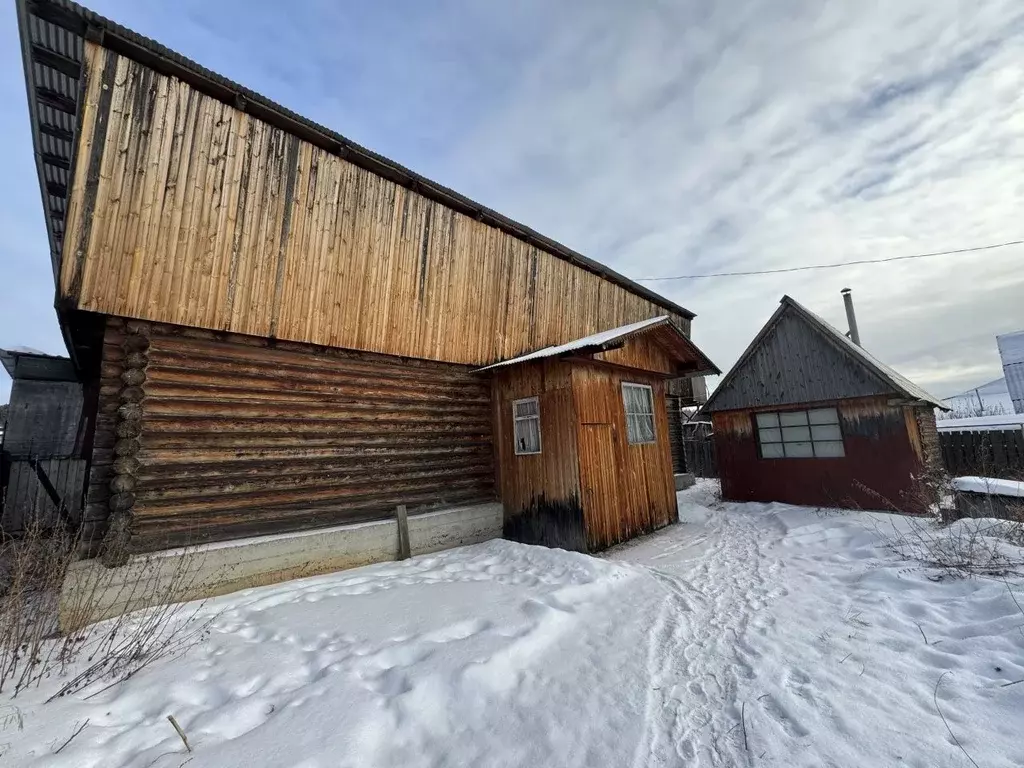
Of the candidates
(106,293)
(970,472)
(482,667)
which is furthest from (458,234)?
(970,472)

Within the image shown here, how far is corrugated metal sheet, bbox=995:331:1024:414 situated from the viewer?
22422mm

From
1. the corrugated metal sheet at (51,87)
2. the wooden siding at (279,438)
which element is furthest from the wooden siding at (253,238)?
the corrugated metal sheet at (51,87)

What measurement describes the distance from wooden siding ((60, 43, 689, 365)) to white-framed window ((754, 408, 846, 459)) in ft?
25.4

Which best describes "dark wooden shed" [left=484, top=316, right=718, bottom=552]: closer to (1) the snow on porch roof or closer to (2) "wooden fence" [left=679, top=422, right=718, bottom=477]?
(1) the snow on porch roof

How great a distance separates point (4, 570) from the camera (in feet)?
19.4

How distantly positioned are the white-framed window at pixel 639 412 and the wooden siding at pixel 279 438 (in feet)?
11.8

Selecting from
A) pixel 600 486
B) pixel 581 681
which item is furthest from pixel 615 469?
pixel 581 681

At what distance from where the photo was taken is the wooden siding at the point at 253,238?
582 cm

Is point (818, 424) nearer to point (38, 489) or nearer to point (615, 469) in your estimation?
point (615, 469)

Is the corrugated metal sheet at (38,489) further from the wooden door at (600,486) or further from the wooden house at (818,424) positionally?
the wooden house at (818,424)

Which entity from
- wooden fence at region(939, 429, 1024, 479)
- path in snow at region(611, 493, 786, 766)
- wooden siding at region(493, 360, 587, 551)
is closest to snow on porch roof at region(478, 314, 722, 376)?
wooden siding at region(493, 360, 587, 551)

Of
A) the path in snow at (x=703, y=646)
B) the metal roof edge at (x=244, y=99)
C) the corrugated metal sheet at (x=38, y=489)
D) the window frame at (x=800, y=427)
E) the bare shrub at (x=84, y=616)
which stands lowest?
the path in snow at (x=703, y=646)

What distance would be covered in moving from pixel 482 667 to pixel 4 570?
23.2 feet

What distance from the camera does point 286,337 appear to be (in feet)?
24.0
